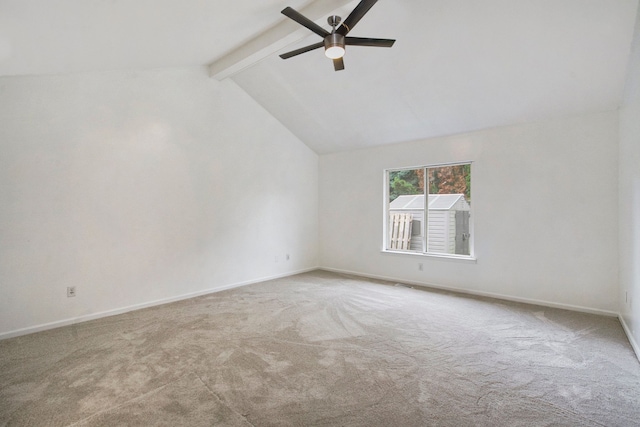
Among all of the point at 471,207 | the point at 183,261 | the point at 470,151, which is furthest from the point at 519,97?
the point at 183,261

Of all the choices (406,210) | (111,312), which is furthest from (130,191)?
(406,210)

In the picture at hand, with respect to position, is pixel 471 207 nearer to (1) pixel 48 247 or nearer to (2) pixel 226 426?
(2) pixel 226 426

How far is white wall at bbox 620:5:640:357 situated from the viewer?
2.72m

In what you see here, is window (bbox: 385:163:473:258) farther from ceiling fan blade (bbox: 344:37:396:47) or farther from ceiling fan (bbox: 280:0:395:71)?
ceiling fan (bbox: 280:0:395:71)

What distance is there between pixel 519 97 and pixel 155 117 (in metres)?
4.56

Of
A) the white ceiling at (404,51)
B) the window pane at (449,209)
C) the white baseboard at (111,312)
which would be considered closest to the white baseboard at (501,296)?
the window pane at (449,209)

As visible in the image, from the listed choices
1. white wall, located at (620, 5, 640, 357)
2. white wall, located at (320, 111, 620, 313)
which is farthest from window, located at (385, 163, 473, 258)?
white wall, located at (620, 5, 640, 357)

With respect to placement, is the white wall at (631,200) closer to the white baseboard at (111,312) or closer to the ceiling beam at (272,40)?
the ceiling beam at (272,40)

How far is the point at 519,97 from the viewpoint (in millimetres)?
3850

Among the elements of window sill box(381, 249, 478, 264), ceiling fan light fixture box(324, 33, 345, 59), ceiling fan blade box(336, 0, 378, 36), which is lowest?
window sill box(381, 249, 478, 264)

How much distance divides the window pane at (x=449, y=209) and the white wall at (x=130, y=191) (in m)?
2.61

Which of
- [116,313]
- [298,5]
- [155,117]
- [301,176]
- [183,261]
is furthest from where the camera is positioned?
[301,176]

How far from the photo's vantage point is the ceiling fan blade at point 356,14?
2365 millimetres

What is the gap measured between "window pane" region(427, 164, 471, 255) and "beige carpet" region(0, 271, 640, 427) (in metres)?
1.28
